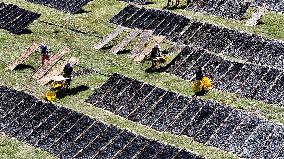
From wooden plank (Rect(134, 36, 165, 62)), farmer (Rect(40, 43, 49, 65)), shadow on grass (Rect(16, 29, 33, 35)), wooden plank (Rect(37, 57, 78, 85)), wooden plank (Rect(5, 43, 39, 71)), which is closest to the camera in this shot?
wooden plank (Rect(37, 57, 78, 85))

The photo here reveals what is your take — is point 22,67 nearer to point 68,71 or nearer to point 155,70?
point 68,71

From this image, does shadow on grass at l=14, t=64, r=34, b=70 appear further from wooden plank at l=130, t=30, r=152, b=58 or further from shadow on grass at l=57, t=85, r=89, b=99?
wooden plank at l=130, t=30, r=152, b=58

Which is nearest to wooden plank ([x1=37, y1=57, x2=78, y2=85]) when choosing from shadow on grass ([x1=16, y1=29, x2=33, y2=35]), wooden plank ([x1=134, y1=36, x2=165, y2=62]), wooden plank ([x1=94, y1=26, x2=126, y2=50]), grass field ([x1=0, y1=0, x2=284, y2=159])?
grass field ([x1=0, y1=0, x2=284, y2=159])

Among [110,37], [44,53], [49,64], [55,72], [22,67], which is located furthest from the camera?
[110,37]

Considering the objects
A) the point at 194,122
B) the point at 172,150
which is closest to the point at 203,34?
the point at 194,122

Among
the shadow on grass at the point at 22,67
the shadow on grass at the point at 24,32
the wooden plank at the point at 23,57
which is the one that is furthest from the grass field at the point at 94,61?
the wooden plank at the point at 23,57

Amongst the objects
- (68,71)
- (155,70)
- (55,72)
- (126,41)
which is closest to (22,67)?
(55,72)
